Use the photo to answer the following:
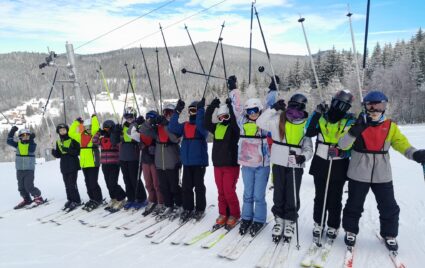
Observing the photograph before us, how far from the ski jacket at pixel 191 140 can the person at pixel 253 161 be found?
0.70m

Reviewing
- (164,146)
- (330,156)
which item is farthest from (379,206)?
(164,146)

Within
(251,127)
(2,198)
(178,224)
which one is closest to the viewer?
(251,127)

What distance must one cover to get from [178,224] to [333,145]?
262 centimetres

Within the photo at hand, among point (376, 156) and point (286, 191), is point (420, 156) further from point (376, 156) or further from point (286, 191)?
point (286, 191)

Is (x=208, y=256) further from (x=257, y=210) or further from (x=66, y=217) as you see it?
(x=66, y=217)

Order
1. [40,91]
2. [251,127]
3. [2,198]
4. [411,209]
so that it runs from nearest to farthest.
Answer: [251,127] → [411,209] → [2,198] → [40,91]

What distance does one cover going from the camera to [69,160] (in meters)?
6.39

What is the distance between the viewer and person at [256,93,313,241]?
399 cm

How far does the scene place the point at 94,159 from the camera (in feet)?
20.2

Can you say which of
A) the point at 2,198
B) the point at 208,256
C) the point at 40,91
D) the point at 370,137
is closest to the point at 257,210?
the point at 208,256

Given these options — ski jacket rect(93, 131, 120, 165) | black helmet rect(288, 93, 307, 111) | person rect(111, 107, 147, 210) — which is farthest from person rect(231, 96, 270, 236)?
ski jacket rect(93, 131, 120, 165)

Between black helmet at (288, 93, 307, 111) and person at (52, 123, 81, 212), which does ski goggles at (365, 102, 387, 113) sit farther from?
person at (52, 123, 81, 212)

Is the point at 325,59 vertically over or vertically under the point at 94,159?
over

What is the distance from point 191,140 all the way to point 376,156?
102 inches
